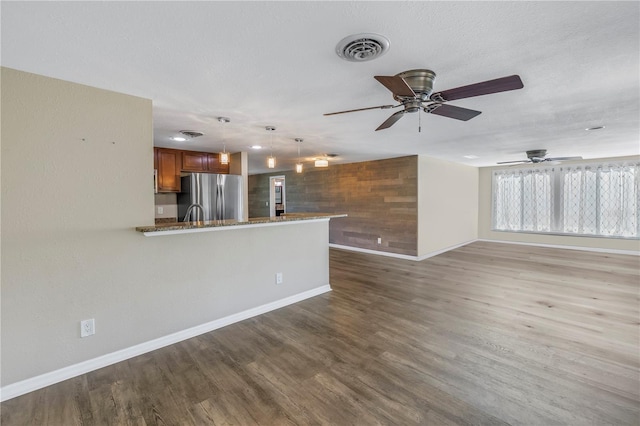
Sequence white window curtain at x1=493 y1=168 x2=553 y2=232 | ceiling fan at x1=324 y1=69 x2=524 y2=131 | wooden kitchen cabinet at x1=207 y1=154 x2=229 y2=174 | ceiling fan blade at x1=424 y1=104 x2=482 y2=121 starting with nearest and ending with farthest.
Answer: ceiling fan at x1=324 y1=69 x2=524 y2=131, ceiling fan blade at x1=424 y1=104 x2=482 y2=121, wooden kitchen cabinet at x1=207 y1=154 x2=229 y2=174, white window curtain at x1=493 y1=168 x2=553 y2=232

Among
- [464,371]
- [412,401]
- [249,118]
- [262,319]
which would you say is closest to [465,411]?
[412,401]

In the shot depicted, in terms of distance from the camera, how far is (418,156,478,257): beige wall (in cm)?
585

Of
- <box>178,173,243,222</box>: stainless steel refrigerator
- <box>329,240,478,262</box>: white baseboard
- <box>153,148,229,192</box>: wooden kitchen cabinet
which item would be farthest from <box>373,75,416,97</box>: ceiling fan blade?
<box>329,240,478,262</box>: white baseboard

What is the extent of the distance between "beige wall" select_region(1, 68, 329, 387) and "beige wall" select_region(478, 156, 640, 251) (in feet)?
26.0

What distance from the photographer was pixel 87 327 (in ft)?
7.16

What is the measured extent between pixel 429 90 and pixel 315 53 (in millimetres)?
844

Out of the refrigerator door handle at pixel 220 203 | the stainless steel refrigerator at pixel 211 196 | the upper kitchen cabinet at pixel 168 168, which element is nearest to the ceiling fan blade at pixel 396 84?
the stainless steel refrigerator at pixel 211 196

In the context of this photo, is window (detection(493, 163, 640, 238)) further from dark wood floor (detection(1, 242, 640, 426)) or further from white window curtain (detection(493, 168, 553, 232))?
dark wood floor (detection(1, 242, 640, 426))

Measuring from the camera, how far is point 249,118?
3004mm

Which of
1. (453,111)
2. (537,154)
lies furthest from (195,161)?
(537,154)

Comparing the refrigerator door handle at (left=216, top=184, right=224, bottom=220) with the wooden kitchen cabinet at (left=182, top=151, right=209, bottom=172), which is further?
the wooden kitchen cabinet at (left=182, top=151, right=209, bottom=172)

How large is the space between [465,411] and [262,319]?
6.66 feet

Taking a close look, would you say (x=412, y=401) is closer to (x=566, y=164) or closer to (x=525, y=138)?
(x=525, y=138)

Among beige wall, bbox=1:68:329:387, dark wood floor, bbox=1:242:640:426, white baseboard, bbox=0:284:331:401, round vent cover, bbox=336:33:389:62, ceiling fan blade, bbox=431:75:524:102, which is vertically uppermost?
round vent cover, bbox=336:33:389:62
